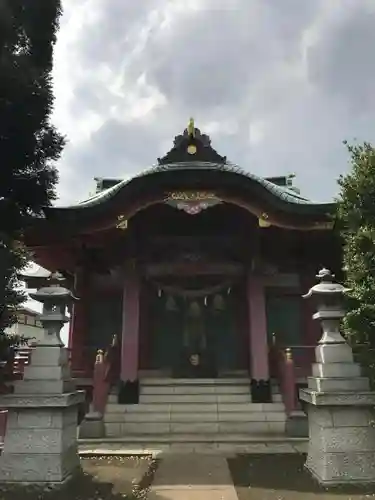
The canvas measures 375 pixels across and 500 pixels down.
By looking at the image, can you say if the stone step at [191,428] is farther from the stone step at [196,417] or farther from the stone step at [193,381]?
the stone step at [193,381]

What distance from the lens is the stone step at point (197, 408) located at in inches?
373

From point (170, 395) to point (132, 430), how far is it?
1.21 meters

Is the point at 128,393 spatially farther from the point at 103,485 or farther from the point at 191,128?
the point at 191,128

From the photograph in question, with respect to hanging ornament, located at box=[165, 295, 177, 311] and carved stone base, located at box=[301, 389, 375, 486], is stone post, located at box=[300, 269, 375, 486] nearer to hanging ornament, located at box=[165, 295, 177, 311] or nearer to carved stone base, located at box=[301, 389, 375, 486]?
carved stone base, located at box=[301, 389, 375, 486]

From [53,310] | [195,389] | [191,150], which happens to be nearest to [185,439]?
[195,389]

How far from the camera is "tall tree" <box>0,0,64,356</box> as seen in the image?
6066mm

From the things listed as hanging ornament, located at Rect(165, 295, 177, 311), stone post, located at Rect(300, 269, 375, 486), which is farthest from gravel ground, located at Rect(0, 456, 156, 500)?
hanging ornament, located at Rect(165, 295, 177, 311)

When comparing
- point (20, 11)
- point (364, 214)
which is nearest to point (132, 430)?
point (364, 214)

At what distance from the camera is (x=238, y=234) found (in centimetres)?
1080

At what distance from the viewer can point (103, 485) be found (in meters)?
5.55

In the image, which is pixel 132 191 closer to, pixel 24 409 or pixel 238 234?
pixel 238 234

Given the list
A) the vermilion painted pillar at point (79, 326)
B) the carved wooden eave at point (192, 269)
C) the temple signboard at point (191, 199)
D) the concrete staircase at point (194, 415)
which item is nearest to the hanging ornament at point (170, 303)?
the carved wooden eave at point (192, 269)

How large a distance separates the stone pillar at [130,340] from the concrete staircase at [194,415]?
0.28 meters

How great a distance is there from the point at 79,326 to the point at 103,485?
20.2 feet
